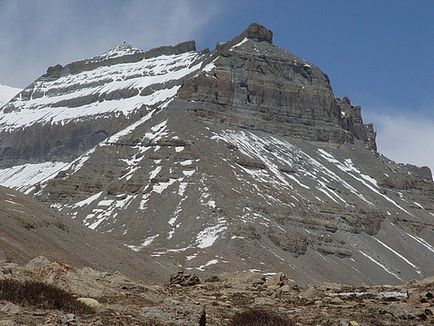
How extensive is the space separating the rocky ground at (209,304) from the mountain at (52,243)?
33.8 meters

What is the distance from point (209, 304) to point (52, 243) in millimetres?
51479

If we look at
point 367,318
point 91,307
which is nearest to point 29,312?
point 91,307

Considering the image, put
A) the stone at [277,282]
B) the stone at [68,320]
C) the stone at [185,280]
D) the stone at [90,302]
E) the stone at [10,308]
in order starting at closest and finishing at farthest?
the stone at [68,320]
the stone at [10,308]
the stone at [90,302]
the stone at [277,282]
the stone at [185,280]

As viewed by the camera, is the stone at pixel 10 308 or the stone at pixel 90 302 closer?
the stone at pixel 10 308

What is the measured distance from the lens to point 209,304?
18016 millimetres

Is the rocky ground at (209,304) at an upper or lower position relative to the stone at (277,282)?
lower

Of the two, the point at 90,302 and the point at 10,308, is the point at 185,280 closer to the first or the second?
the point at 90,302

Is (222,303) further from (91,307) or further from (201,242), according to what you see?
(201,242)

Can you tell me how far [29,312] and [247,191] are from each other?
168 meters

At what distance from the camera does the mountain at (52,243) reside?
5906 cm

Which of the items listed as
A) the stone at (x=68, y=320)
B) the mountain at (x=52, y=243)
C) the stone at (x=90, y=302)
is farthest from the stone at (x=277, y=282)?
the mountain at (x=52, y=243)

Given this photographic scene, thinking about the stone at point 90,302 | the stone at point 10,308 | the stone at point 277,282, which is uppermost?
the stone at point 277,282

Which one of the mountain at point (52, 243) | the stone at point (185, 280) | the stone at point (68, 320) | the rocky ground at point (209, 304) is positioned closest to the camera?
the stone at point (68, 320)

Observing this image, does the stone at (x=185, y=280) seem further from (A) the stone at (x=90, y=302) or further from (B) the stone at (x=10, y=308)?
(B) the stone at (x=10, y=308)
